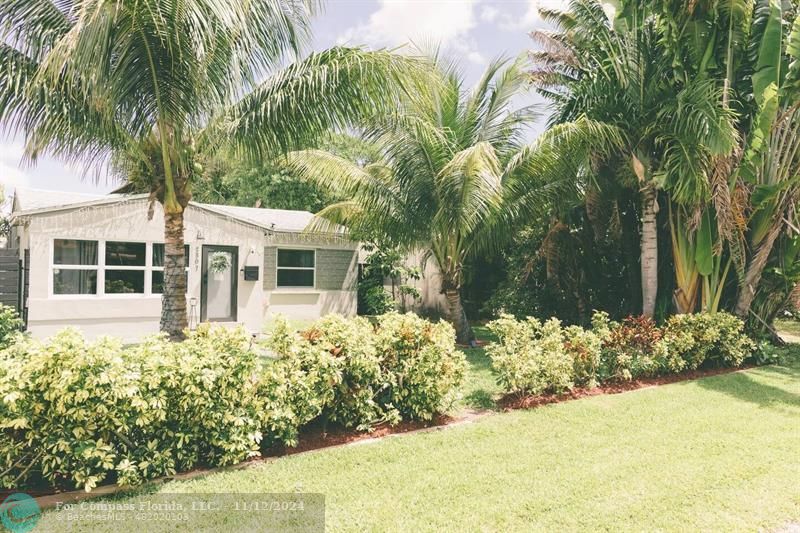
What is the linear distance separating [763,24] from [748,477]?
9.16m

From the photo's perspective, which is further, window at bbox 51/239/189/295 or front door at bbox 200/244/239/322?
front door at bbox 200/244/239/322

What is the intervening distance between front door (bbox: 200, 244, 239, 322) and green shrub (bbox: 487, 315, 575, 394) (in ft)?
28.8

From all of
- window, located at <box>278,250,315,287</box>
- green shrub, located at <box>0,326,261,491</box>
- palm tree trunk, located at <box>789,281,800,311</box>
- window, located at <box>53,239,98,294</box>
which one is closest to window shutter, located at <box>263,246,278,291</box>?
window, located at <box>278,250,315,287</box>

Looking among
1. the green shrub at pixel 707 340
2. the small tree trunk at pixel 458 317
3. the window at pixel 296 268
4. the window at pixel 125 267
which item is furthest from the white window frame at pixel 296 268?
the green shrub at pixel 707 340

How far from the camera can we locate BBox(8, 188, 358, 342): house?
10.5 m

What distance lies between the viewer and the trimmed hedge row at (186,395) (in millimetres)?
3611

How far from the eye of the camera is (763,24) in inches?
365

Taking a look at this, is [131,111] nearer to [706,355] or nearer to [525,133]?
[525,133]

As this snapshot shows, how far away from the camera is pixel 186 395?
407 cm

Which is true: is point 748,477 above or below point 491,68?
below

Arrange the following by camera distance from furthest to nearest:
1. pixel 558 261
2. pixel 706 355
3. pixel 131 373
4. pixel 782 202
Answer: pixel 558 261 < pixel 782 202 < pixel 706 355 < pixel 131 373

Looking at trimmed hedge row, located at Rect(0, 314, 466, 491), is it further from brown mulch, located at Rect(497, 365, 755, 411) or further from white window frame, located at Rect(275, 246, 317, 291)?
white window frame, located at Rect(275, 246, 317, 291)

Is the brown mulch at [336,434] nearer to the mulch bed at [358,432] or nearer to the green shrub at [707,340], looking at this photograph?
the mulch bed at [358,432]

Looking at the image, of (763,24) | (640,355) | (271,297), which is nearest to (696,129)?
(763,24)
